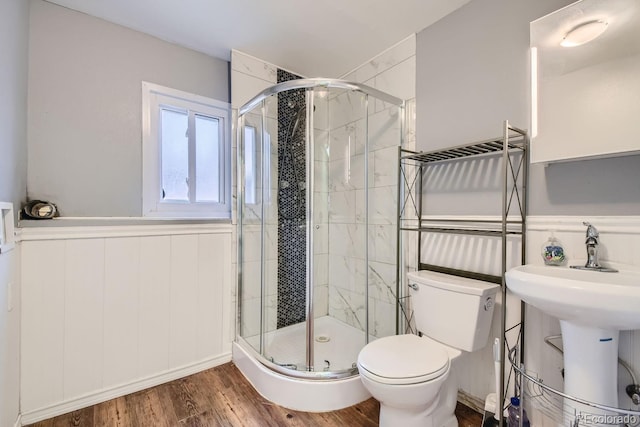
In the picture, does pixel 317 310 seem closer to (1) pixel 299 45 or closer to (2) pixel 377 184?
(2) pixel 377 184

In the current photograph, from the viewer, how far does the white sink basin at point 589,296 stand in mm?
864

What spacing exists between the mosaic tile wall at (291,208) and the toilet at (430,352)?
2.33 feet

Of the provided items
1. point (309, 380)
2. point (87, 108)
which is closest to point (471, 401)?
point (309, 380)

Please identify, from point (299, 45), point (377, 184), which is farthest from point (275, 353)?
point (299, 45)

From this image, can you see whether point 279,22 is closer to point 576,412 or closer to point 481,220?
point 481,220

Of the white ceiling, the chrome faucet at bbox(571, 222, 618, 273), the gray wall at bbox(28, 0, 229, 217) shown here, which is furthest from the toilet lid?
the white ceiling

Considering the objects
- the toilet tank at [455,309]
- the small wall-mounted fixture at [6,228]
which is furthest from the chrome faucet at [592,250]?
the small wall-mounted fixture at [6,228]

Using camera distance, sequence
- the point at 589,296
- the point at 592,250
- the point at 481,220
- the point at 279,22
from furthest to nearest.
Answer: the point at 279,22
the point at 481,220
the point at 592,250
the point at 589,296

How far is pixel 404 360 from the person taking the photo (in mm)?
1291

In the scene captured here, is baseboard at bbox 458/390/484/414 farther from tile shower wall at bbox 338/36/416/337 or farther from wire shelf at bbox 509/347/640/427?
tile shower wall at bbox 338/36/416/337

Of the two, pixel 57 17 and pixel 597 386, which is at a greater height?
pixel 57 17

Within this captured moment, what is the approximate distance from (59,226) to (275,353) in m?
1.47

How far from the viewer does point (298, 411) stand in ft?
5.31

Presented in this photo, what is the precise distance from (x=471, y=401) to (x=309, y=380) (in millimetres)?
918
